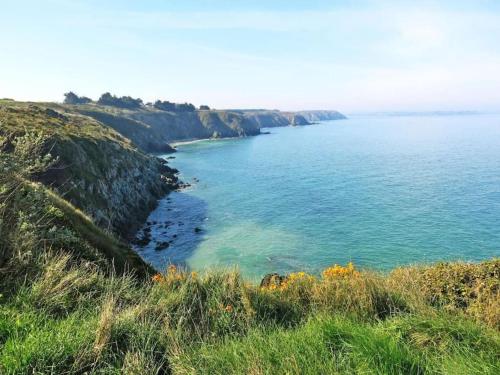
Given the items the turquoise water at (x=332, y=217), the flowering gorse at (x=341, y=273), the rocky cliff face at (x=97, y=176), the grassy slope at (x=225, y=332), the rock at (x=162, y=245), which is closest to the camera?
the grassy slope at (x=225, y=332)

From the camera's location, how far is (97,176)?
49.4m

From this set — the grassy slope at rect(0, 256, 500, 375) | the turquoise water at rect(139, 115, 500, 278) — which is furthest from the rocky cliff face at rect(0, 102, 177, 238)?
the grassy slope at rect(0, 256, 500, 375)

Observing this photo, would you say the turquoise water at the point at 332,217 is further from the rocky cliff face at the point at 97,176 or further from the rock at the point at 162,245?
the rocky cliff face at the point at 97,176

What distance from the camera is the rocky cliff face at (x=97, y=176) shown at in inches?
1570

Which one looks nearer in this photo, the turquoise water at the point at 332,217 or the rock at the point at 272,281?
the rock at the point at 272,281

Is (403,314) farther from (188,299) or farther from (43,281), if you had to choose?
(43,281)

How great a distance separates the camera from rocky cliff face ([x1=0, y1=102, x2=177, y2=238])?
131 feet

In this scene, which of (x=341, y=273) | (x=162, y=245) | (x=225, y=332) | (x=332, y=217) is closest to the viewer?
(x=225, y=332)

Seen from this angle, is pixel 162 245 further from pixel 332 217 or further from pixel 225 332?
pixel 225 332

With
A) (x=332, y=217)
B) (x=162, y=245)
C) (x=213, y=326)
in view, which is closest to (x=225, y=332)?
(x=213, y=326)

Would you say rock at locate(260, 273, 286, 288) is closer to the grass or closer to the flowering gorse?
the flowering gorse

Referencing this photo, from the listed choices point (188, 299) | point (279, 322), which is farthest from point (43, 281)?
point (279, 322)

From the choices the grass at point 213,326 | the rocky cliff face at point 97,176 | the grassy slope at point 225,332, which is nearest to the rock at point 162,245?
the rocky cliff face at point 97,176

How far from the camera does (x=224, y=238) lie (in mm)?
45250
